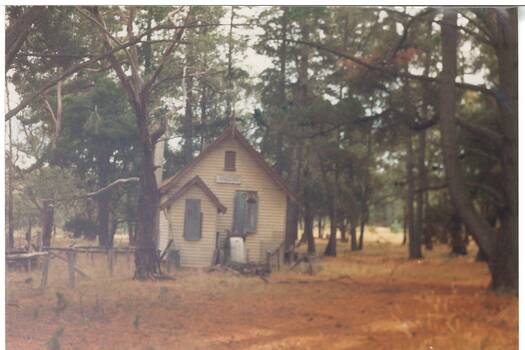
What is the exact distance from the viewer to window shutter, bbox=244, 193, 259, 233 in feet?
16.6

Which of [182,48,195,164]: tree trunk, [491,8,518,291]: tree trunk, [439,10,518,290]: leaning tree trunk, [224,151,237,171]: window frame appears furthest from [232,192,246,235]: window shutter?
[491,8,518,291]: tree trunk

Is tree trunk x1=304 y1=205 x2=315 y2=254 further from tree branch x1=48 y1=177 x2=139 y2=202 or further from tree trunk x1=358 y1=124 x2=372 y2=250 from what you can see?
tree branch x1=48 y1=177 x2=139 y2=202

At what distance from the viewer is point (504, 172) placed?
17.7 feet

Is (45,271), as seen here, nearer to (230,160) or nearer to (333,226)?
(230,160)

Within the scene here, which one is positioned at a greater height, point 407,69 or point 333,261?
point 407,69

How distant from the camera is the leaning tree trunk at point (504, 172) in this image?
5.23 meters

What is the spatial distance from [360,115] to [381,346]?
5.55 ft

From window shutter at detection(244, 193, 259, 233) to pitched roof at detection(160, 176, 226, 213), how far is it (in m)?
0.18

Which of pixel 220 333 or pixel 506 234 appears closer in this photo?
pixel 220 333

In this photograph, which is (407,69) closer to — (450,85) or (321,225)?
(450,85)

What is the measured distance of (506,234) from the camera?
17.6ft

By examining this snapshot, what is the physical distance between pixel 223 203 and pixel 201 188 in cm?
19

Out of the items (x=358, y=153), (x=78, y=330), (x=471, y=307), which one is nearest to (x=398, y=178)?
(x=358, y=153)

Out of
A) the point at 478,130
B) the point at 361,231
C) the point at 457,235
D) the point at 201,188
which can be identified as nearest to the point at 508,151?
the point at 478,130
